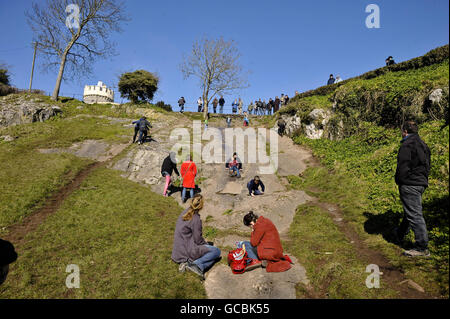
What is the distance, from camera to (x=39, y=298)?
4.99m

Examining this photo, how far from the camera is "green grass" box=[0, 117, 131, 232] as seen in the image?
9.80 m

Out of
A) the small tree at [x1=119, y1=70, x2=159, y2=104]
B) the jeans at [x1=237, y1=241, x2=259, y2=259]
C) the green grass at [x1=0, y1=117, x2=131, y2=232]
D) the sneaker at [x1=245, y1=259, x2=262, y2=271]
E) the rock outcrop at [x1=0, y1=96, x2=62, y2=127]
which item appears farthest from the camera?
the small tree at [x1=119, y1=70, x2=159, y2=104]

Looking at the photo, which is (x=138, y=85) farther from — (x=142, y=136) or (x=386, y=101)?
(x=386, y=101)

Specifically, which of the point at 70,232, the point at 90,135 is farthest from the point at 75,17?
the point at 70,232

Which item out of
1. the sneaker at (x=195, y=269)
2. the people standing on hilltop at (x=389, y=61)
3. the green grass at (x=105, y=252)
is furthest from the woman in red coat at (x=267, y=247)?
the people standing on hilltop at (x=389, y=61)

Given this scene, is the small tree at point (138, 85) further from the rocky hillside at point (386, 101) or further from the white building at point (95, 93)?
the white building at point (95, 93)

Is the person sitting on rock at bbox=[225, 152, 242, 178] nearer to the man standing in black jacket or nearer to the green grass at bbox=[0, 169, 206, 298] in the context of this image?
the green grass at bbox=[0, 169, 206, 298]

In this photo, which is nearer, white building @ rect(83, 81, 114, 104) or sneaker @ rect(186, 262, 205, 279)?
sneaker @ rect(186, 262, 205, 279)

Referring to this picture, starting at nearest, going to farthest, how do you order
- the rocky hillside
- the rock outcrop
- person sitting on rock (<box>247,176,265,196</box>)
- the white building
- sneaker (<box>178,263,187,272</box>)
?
sneaker (<box>178,263,187,272</box>), person sitting on rock (<box>247,176,265,196</box>), the rocky hillside, the rock outcrop, the white building

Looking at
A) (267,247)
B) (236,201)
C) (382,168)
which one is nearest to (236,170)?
(236,201)

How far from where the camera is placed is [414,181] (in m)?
5.21

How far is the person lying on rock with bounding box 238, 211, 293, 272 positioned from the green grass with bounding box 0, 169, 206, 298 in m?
1.45

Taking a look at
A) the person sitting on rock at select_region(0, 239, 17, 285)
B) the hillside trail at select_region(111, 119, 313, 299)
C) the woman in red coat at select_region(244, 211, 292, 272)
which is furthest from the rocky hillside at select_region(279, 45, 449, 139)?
the person sitting on rock at select_region(0, 239, 17, 285)
